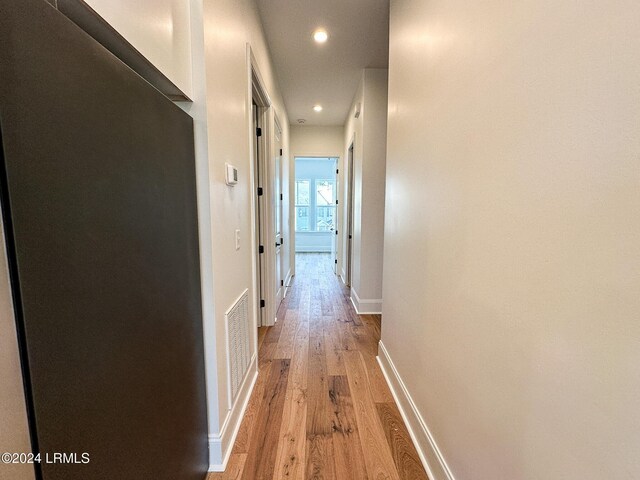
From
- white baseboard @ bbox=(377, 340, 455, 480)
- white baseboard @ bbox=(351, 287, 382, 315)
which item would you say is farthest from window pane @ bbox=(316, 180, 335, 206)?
white baseboard @ bbox=(377, 340, 455, 480)

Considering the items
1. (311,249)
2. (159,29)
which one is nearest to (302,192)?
(311,249)

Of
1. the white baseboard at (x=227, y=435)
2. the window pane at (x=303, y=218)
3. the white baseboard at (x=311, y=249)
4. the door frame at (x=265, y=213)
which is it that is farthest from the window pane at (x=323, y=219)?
the white baseboard at (x=227, y=435)

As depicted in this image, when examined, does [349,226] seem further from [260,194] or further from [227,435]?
[227,435]

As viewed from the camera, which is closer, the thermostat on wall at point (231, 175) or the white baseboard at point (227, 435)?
the white baseboard at point (227, 435)

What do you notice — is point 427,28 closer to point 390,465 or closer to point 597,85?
point 597,85

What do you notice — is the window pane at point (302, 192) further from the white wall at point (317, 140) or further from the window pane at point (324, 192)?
the white wall at point (317, 140)

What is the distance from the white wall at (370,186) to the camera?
10.9 ft

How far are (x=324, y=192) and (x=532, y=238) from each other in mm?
8428

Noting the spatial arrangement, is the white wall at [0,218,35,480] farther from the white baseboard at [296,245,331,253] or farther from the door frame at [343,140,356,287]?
the white baseboard at [296,245,331,253]

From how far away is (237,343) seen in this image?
176 cm

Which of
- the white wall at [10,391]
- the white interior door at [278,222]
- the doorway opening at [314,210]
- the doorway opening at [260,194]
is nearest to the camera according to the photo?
the white wall at [10,391]

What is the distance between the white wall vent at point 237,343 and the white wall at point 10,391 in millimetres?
1035

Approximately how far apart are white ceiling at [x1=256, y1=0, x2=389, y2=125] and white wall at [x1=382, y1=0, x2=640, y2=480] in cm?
121

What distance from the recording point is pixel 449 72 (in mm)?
1243
